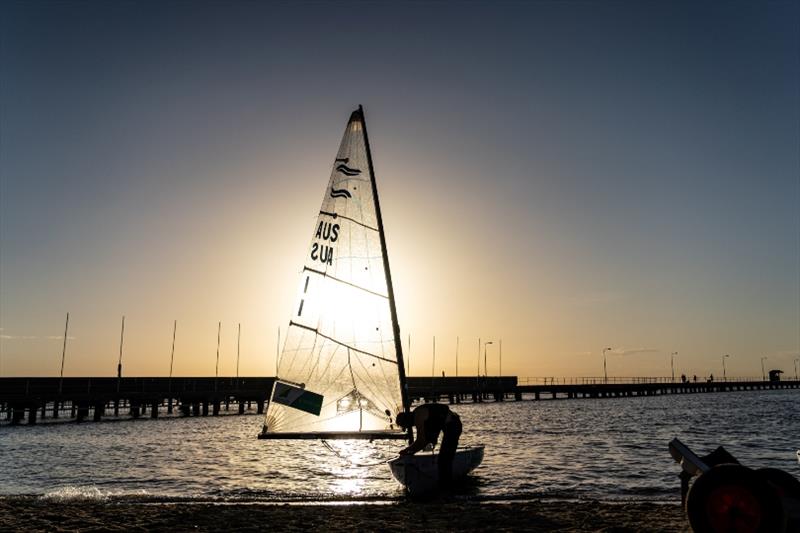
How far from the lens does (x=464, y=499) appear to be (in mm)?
15484

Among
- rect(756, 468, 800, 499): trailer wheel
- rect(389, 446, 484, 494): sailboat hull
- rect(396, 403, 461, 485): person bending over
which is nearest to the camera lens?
rect(756, 468, 800, 499): trailer wheel

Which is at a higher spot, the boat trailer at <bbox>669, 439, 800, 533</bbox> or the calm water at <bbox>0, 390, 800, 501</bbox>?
the boat trailer at <bbox>669, 439, 800, 533</bbox>

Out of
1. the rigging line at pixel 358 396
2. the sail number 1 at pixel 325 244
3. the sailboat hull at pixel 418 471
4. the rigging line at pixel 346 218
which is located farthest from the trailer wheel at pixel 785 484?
the sail number 1 at pixel 325 244

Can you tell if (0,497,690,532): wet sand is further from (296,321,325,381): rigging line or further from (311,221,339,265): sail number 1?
(311,221,339,265): sail number 1

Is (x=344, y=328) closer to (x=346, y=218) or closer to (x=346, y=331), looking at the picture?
(x=346, y=331)

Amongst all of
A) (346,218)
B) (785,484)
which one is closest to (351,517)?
(785,484)

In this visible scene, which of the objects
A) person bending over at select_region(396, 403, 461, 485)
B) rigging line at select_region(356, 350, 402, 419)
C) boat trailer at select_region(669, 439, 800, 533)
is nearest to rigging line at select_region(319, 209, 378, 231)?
rigging line at select_region(356, 350, 402, 419)

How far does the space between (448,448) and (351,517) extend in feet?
11.2

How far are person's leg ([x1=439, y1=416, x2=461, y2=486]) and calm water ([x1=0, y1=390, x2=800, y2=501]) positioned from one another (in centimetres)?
183

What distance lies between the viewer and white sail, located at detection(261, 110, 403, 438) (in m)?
15.8

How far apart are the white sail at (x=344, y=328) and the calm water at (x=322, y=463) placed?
2.35 m

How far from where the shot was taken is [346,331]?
52.7 ft

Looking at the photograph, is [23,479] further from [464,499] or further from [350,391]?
[464,499]

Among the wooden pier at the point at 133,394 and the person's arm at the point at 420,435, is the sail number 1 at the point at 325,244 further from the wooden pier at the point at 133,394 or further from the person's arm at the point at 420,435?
the wooden pier at the point at 133,394
